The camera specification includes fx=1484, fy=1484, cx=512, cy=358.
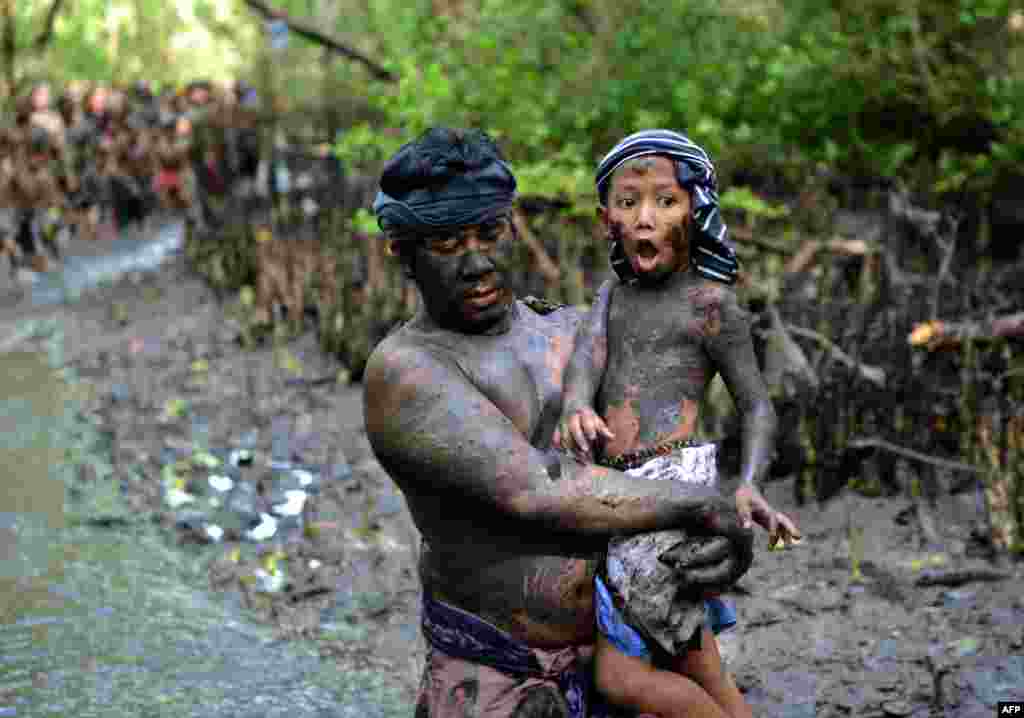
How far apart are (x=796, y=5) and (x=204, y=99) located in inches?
478

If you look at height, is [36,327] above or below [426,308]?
below

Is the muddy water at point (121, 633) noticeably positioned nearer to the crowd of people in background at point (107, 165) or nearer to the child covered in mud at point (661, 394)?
the child covered in mud at point (661, 394)

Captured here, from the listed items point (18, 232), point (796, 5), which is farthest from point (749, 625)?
point (18, 232)

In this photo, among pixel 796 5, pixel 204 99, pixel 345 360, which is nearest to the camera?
Answer: pixel 345 360

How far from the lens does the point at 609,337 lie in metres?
3.09

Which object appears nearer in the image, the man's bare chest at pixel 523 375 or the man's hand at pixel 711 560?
the man's hand at pixel 711 560

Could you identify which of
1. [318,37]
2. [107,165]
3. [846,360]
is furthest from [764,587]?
[107,165]

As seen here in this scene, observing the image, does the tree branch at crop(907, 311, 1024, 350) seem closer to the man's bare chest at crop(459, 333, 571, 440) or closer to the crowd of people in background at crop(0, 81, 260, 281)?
the man's bare chest at crop(459, 333, 571, 440)

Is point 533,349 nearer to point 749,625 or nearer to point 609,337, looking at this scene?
point 609,337

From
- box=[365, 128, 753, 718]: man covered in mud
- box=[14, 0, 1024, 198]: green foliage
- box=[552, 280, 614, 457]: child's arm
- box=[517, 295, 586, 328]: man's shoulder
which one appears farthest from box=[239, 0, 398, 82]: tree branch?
box=[365, 128, 753, 718]: man covered in mud

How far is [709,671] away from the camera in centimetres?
292

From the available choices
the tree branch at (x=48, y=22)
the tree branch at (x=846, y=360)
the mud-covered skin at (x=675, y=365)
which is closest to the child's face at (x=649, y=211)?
the mud-covered skin at (x=675, y=365)

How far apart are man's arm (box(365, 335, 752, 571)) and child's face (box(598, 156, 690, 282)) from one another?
0.46m

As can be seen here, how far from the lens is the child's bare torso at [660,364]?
3006 mm
